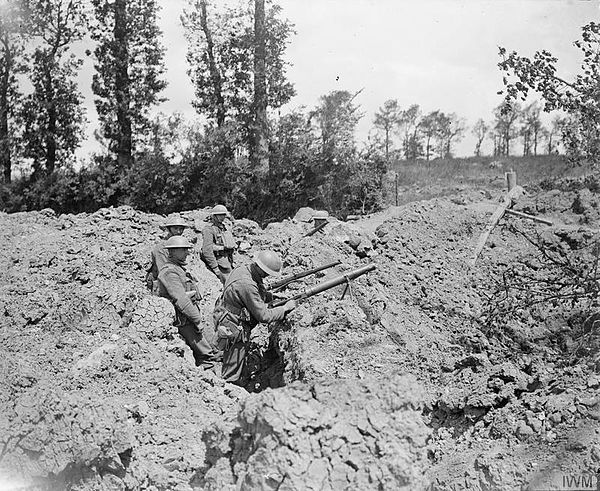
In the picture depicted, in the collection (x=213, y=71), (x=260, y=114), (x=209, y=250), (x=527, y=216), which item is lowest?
(x=209, y=250)

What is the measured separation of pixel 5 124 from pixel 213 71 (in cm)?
831

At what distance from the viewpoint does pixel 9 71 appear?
888 inches

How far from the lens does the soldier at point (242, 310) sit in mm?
6289

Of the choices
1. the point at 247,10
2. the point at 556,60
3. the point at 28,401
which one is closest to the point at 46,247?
the point at 28,401

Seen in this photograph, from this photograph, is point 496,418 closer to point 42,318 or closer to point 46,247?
point 42,318

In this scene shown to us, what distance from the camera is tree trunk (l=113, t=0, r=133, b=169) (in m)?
20.6

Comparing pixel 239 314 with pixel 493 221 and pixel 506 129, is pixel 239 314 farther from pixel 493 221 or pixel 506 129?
pixel 506 129

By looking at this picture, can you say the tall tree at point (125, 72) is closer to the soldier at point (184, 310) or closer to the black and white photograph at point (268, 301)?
the black and white photograph at point (268, 301)

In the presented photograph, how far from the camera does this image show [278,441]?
3227mm

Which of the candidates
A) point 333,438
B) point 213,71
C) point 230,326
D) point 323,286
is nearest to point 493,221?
point 323,286

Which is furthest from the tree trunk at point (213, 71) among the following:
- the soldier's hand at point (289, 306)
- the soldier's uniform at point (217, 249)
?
the soldier's hand at point (289, 306)

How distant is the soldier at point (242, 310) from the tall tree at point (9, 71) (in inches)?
737

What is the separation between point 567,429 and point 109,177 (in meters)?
18.3

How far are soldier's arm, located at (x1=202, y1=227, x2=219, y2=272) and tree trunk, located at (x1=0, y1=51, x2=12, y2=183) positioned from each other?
15.8 metres
